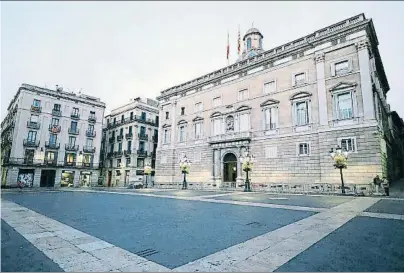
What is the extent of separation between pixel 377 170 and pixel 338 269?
63.9 ft

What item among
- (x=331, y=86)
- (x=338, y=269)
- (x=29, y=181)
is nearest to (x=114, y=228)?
(x=338, y=269)

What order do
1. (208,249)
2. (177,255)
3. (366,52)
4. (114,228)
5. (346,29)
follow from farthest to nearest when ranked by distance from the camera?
(346,29)
(366,52)
(114,228)
(208,249)
(177,255)

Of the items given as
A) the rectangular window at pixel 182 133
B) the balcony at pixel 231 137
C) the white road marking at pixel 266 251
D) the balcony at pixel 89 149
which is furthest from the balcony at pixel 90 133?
the white road marking at pixel 266 251

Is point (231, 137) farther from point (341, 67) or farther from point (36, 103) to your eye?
point (36, 103)

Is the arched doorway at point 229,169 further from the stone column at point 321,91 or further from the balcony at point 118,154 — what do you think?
the balcony at point 118,154

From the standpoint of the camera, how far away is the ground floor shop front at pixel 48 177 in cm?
3553

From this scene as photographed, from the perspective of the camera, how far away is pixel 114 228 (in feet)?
20.3

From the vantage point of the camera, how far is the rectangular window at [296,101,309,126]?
24.2 meters

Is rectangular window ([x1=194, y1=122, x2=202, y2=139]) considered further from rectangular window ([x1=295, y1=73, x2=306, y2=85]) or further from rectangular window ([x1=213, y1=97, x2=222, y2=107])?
rectangular window ([x1=295, y1=73, x2=306, y2=85])

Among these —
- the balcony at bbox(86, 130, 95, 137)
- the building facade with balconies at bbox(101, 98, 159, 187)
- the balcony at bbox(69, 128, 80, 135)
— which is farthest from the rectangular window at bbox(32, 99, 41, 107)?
the building facade with balconies at bbox(101, 98, 159, 187)

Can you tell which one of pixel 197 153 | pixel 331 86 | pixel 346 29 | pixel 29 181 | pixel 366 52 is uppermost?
pixel 346 29

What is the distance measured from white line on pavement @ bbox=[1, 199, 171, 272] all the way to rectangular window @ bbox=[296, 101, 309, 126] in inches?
910

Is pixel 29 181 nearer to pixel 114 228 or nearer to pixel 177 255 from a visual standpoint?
pixel 114 228

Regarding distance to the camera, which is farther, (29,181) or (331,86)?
(29,181)
